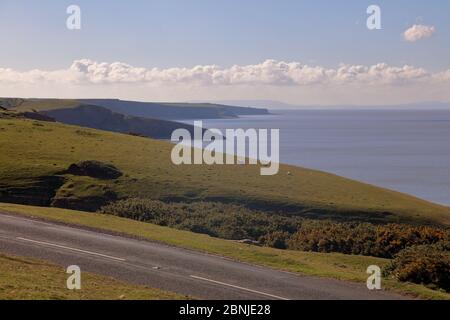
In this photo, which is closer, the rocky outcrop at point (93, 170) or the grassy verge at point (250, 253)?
the grassy verge at point (250, 253)

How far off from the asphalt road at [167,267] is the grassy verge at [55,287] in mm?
1108

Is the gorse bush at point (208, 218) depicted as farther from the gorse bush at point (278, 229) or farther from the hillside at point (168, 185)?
the hillside at point (168, 185)

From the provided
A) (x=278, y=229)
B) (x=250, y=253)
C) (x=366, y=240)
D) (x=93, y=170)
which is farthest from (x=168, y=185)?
(x=250, y=253)

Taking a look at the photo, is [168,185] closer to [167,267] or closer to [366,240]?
[366,240]

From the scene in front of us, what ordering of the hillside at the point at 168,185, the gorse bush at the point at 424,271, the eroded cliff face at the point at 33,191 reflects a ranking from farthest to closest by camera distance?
the hillside at the point at 168,185 < the eroded cliff face at the point at 33,191 < the gorse bush at the point at 424,271

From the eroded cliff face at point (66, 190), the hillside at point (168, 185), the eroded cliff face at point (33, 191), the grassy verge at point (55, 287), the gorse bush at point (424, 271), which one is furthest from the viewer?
the hillside at point (168, 185)

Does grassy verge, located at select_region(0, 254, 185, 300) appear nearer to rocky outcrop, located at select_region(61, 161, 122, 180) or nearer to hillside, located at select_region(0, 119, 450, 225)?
hillside, located at select_region(0, 119, 450, 225)

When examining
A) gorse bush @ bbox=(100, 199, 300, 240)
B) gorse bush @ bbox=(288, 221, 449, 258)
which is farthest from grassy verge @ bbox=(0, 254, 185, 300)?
gorse bush @ bbox=(288, 221, 449, 258)

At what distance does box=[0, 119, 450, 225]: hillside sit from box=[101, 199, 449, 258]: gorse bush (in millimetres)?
5106

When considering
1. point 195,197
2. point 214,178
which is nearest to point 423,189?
point 214,178

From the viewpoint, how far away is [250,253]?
2983 centimetres

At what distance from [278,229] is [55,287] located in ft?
87.6

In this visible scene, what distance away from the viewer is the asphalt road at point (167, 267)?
2158 cm

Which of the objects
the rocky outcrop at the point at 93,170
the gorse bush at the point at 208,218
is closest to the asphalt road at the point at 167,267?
the gorse bush at the point at 208,218
